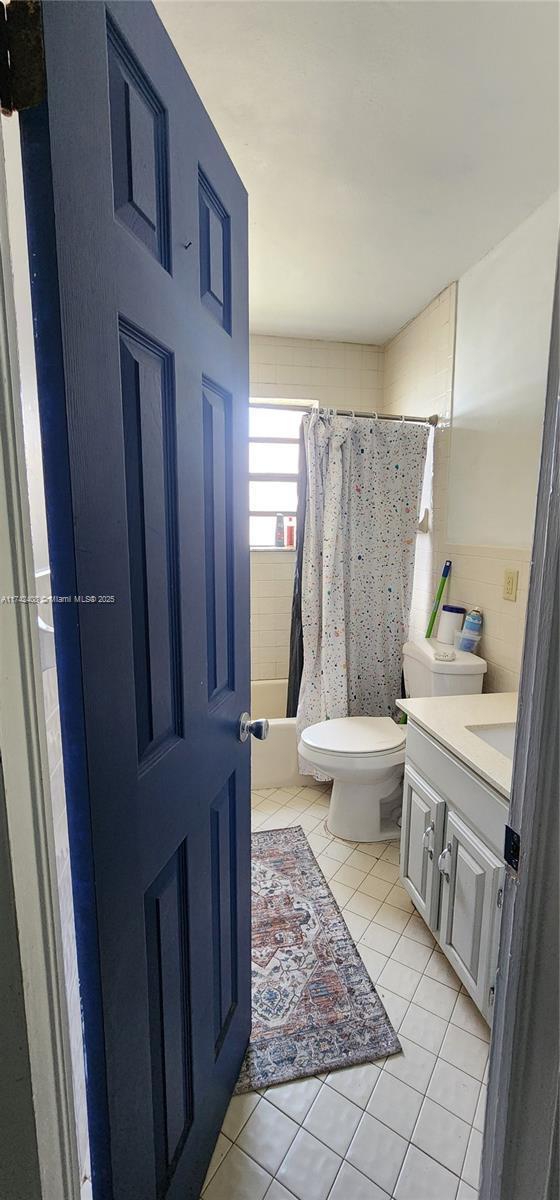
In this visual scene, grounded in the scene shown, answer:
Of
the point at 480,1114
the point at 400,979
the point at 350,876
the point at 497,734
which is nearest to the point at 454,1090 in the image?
the point at 480,1114

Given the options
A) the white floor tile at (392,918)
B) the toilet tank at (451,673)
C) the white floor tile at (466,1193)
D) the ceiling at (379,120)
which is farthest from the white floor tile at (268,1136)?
the ceiling at (379,120)

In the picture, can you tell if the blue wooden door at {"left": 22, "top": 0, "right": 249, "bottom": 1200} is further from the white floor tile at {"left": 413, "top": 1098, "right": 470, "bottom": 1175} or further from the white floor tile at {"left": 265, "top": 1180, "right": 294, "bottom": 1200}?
the white floor tile at {"left": 413, "top": 1098, "right": 470, "bottom": 1175}

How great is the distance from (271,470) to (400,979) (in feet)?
8.22

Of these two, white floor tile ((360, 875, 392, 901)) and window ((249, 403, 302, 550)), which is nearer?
white floor tile ((360, 875, 392, 901))

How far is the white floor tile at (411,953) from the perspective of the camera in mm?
1553

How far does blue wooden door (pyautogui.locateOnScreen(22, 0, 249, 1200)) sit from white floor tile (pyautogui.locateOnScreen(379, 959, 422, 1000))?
0.66 m

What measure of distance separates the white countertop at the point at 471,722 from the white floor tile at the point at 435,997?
755mm

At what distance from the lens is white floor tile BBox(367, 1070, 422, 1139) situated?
1132 millimetres

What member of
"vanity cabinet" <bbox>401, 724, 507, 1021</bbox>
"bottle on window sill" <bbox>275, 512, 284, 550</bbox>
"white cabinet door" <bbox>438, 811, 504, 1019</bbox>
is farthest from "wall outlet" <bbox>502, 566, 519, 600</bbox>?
"bottle on window sill" <bbox>275, 512, 284, 550</bbox>

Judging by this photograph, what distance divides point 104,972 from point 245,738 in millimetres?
602

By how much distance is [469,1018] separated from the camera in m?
1.38

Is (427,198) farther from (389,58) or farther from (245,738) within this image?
(245,738)

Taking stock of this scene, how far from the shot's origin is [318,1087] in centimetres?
121

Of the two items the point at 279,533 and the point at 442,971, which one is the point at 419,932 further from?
the point at 279,533
